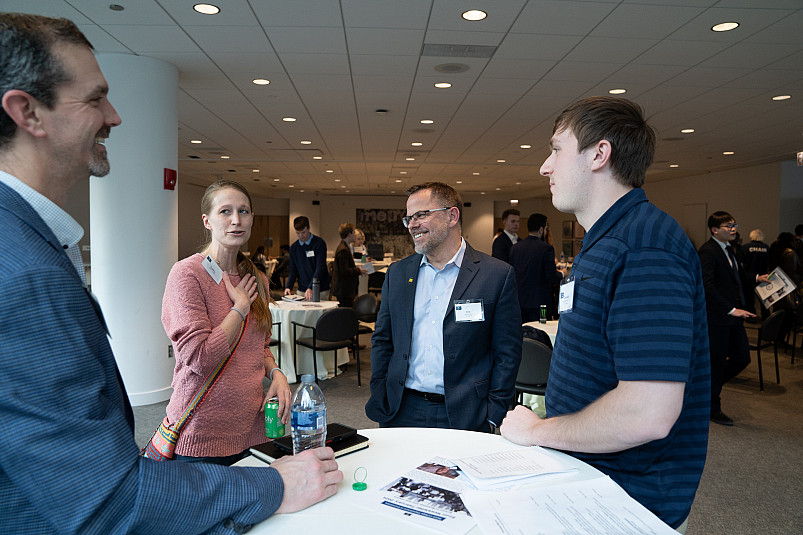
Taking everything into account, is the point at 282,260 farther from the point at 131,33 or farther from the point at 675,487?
the point at 675,487

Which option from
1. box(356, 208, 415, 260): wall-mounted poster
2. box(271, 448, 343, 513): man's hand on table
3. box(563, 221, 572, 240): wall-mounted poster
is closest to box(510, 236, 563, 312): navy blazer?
box(271, 448, 343, 513): man's hand on table

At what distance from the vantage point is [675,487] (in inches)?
46.3

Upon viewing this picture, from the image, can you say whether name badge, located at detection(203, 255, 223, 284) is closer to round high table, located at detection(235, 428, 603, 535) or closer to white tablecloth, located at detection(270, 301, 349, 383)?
round high table, located at detection(235, 428, 603, 535)

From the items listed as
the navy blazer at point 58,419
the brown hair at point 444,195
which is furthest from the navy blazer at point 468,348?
the navy blazer at point 58,419

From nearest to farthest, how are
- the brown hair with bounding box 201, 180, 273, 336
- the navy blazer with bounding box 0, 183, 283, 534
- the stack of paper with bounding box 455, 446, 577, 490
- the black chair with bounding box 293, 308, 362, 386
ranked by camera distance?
the navy blazer with bounding box 0, 183, 283, 534 < the stack of paper with bounding box 455, 446, 577, 490 < the brown hair with bounding box 201, 180, 273, 336 < the black chair with bounding box 293, 308, 362, 386

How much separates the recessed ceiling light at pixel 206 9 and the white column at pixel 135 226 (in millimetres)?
1436

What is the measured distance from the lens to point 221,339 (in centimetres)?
180

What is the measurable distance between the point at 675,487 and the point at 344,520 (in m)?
0.77

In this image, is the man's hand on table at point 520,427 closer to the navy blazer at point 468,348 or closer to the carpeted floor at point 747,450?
the navy blazer at point 468,348

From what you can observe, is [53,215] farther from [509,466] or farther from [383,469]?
[509,466]

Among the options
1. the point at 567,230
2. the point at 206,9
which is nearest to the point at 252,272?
the point at 206,9

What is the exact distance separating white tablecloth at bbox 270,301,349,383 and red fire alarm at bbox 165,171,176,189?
168 cm

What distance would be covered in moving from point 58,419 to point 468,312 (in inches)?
65.2

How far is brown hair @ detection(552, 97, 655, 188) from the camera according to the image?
1299 mm
